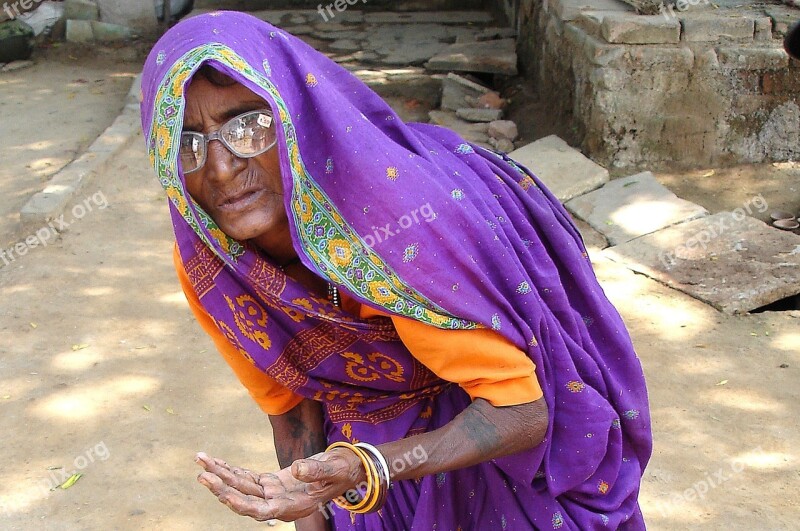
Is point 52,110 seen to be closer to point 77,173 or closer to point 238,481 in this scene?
point 77,173

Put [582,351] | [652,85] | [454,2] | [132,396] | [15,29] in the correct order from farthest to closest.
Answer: [454,2] < [15,29] < [652,85] < [132,396] < [582,351]

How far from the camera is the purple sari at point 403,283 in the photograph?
1.52m

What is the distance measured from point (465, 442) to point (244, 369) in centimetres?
57

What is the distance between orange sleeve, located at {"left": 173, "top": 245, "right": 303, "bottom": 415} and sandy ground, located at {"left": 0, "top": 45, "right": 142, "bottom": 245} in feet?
10.6

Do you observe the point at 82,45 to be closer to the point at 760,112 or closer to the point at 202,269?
the point at 760,112

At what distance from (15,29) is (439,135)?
708 centimetres

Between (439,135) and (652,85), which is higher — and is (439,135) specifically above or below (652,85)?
above

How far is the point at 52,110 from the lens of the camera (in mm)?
6789

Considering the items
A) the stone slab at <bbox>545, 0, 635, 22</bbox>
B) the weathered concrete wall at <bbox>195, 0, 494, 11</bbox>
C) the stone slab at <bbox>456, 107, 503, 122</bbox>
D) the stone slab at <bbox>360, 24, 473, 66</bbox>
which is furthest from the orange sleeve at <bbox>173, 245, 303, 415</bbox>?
the weathered concrete wall at <bbox>195, 0, 494, 11</bbox>

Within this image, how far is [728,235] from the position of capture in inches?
171

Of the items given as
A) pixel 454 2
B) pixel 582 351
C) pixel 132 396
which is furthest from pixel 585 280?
pixel 454 2

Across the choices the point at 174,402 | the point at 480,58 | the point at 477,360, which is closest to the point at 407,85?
the point at 480,58
